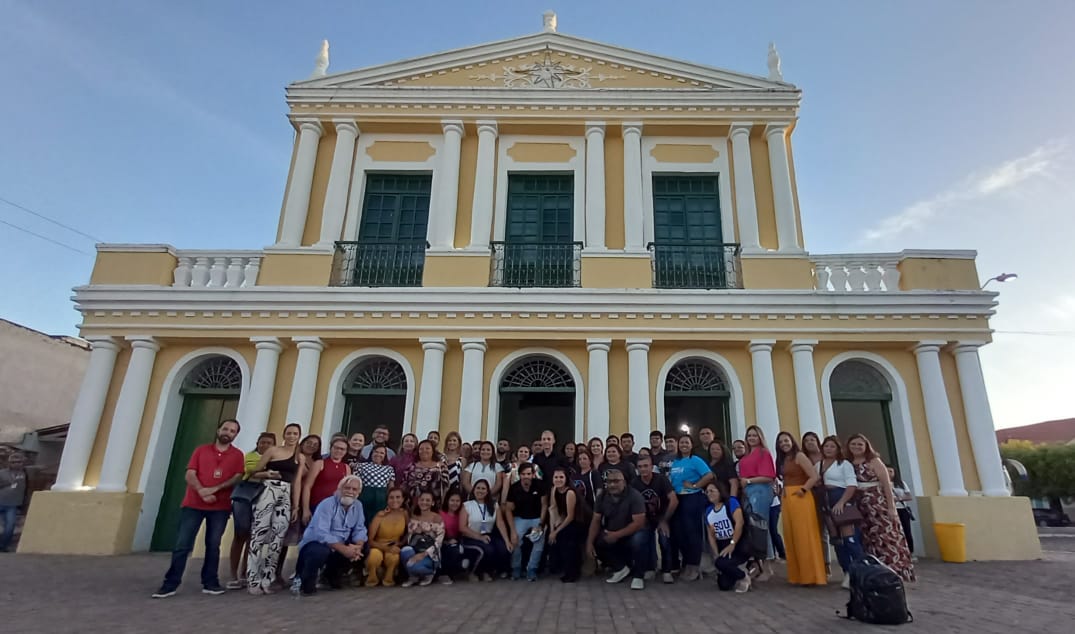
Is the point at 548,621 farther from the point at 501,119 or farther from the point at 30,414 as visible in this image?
the point at 30,414

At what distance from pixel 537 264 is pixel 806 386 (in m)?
4.80

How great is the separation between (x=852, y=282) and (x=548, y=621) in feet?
26.3

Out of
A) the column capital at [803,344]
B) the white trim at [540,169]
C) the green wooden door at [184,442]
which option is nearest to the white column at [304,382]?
the green wooden door at [184,442]

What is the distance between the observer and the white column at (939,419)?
8883 mm

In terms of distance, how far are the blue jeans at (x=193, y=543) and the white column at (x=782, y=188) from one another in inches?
359

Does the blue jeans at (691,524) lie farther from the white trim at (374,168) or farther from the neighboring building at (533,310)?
the white trim at (374,168)

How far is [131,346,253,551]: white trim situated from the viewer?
924cm

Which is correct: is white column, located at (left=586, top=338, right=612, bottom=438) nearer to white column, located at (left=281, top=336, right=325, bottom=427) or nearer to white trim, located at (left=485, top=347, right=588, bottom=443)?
white trim, located at (left=485, top=347, right=588, bottom=443)

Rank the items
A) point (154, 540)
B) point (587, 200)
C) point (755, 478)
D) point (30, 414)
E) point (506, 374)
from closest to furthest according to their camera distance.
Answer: point (755, 478)
point (154, 540)
point (506, 374)
point (587, 200)
point (30, 414)

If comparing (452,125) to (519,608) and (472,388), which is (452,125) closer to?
(472,388)

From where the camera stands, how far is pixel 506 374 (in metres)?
9.92

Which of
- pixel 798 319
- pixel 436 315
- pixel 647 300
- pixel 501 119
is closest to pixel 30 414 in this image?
pixel 436 315

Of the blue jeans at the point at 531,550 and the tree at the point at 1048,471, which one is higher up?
the tree at the point at 1048,471

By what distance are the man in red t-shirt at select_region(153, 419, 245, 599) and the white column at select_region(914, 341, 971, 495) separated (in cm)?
959
